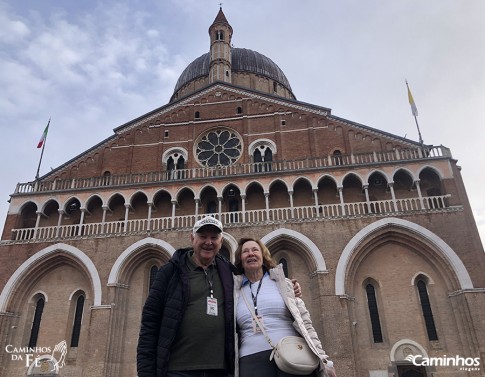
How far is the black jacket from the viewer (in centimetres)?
325

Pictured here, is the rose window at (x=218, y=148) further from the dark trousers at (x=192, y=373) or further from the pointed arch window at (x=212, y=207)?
the dark trousers at (x=192, y=373)

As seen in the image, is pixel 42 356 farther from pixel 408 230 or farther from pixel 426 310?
pixel 408 230

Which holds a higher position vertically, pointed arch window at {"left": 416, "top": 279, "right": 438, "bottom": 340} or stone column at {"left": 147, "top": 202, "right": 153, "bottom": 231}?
stone column at {"left": 147, "top": 202, "right": 153, "bottom": 231}

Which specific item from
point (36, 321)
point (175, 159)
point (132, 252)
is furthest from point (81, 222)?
point (175, 159)

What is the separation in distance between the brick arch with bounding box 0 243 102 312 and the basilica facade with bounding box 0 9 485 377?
6cm

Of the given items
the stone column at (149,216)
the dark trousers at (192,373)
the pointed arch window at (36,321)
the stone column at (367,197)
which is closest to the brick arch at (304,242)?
the stone column at (367,197)

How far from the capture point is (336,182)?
18.7 m

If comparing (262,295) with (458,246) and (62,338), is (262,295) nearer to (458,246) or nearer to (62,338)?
(458,246)

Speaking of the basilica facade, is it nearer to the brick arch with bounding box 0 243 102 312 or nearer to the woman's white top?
the brick arch with bounding box 0 243 102 312

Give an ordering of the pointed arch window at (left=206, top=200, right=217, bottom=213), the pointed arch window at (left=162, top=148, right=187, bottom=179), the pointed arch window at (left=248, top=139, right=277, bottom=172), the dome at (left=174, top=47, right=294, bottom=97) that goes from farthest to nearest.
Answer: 1. the dome at (left=174, top=47, right=294, bottom=97)
2. the pointed arch window at (left=162, top=148, right=187, bottom=179)
3. the pointed arch window at (left=248, top=139, right=277, bottom=172)
4. the pointed arch window at (left=206, top=200, right=217, bottom=213)

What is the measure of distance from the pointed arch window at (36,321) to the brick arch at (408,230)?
1383 cm

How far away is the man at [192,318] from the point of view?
10.6 ft

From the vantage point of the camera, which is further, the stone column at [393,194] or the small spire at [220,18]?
the small spire at [220,18]

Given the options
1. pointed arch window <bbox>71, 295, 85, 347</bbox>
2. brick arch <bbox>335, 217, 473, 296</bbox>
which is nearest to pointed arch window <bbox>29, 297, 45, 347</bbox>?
pointed arch window <bbox>71, 295, 85, 347</bbox>
